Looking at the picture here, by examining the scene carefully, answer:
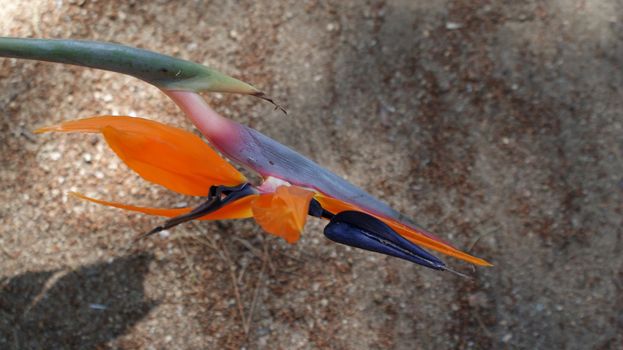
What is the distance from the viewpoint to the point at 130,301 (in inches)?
55.1

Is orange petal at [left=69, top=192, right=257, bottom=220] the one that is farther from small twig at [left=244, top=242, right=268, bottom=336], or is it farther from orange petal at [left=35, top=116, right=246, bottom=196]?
small twig at [left=244, top=242, right=268, bottom=336]

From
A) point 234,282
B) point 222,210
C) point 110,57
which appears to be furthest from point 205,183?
point 234,282

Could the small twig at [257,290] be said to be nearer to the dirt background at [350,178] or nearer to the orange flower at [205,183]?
the dirt background at [350,178]

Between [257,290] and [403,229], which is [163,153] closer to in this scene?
[403,229]

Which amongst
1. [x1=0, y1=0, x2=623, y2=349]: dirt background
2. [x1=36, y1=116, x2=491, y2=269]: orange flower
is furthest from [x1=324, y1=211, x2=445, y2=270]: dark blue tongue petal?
[x1=0, y1=0, x2=623, y2=349]: dirt background

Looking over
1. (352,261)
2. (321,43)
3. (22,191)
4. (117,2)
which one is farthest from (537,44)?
(22,191)

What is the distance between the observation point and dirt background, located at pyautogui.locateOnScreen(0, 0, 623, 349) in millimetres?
1397

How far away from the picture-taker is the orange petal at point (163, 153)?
64 cm

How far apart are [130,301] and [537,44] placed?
110 centimetres

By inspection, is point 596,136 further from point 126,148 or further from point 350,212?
point 126,148

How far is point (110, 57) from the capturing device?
62 cm

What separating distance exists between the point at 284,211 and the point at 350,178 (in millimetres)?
828

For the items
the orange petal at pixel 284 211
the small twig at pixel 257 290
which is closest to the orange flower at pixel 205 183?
the orange petal at pixel 284 211

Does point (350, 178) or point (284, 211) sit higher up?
point (284, 211)
